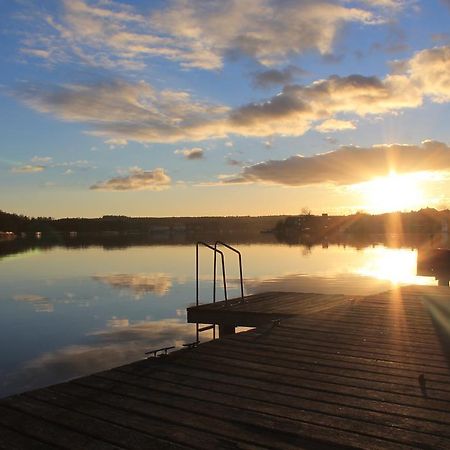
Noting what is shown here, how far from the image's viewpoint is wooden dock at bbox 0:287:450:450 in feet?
12.7

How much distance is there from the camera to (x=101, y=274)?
3709 centimetres

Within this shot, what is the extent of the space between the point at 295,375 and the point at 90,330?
523 inches

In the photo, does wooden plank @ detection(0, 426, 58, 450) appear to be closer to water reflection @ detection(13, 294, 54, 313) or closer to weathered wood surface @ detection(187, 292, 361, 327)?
weathered wood surface @ detection(187, 292, 361, 327)

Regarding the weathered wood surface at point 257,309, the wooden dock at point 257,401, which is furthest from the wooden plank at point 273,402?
the weathered wood surface at point 257,309

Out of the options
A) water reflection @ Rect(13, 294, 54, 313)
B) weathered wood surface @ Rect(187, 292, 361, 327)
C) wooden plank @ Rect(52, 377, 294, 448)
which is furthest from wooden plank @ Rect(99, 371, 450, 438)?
water reflection @ Rect(13, 294, 54, 313)

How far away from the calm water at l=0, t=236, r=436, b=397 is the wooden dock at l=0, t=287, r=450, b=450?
6.72 meters

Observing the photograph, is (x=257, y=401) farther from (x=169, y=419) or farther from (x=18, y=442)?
(x=18, y=442)

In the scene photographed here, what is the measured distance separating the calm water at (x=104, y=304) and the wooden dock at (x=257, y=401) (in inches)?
264

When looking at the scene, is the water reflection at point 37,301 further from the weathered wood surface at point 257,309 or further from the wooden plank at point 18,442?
the wooden plank at point 18,442

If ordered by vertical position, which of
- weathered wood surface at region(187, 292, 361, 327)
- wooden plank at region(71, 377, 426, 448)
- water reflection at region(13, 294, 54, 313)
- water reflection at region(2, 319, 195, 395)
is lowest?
water reflection at region(2, 319, 195, 395)

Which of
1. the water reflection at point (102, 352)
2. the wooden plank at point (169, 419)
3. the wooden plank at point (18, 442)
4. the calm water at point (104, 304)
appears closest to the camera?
the wooden plank at point (18, 442)

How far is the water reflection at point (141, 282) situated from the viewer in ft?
89.7

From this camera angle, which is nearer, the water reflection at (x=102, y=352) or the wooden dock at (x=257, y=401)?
the wooden dock at (x=257, y=401)

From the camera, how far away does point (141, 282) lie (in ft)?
104
